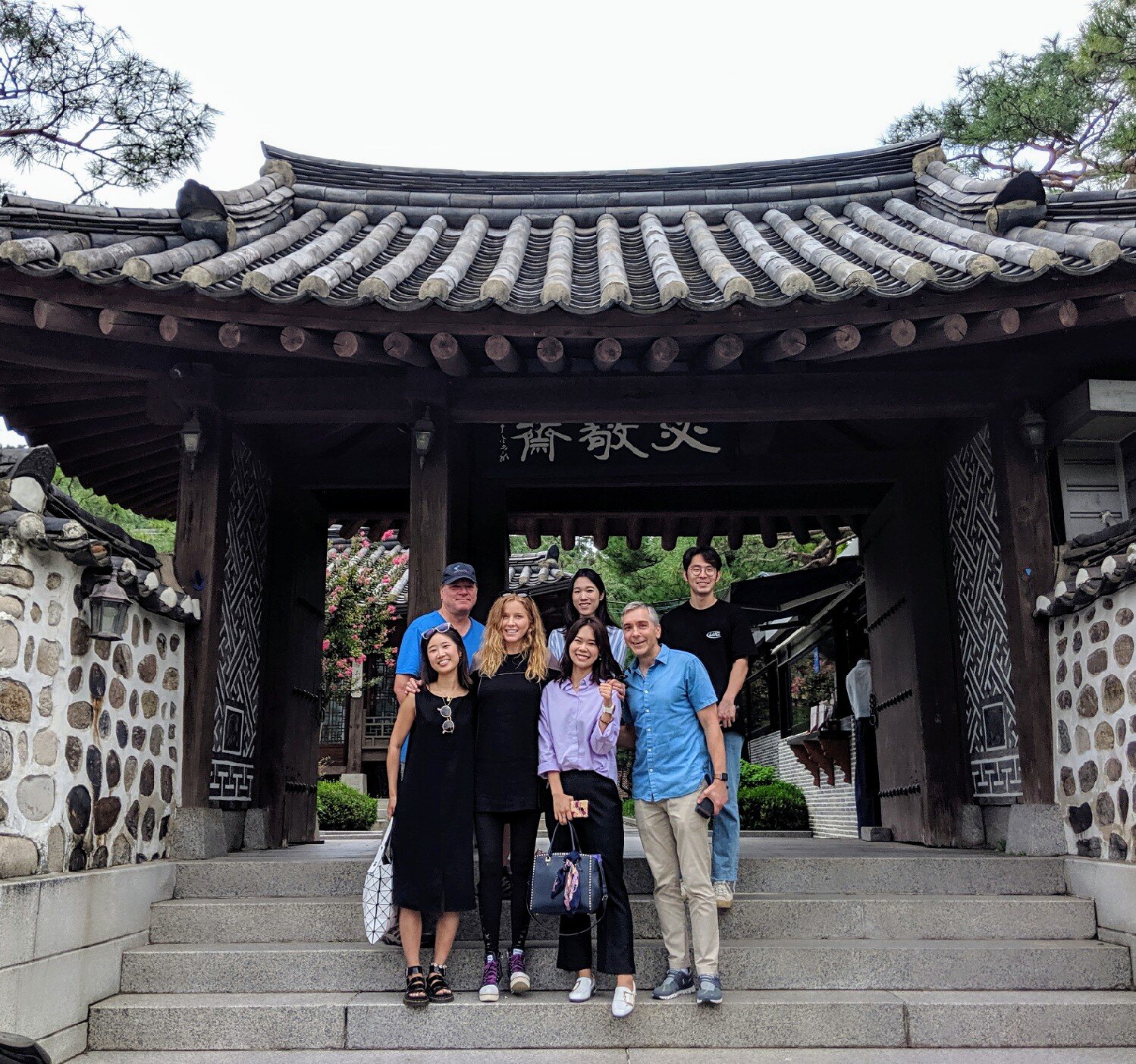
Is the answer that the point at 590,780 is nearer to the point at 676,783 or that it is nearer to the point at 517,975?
the point at 676,783

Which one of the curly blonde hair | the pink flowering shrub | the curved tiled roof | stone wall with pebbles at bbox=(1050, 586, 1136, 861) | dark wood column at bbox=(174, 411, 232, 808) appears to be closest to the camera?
the curly blonde hair

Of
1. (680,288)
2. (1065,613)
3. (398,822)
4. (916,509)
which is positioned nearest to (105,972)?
(398,822)

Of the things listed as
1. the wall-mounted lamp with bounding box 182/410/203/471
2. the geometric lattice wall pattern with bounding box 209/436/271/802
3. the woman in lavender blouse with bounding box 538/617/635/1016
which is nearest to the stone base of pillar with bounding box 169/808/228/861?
the geometric lattice wall pattern with bounding box 209/436/271/802

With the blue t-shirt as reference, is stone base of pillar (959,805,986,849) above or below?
below

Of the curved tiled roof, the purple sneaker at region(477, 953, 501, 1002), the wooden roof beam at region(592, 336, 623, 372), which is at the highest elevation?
the curved tiled roof

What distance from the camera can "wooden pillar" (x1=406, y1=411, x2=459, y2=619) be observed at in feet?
20.1

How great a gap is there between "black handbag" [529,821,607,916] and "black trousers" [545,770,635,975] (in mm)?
95

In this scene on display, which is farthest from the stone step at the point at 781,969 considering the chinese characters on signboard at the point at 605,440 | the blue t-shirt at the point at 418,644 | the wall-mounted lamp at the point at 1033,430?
the chinese characters on signboard at the point at 605,440

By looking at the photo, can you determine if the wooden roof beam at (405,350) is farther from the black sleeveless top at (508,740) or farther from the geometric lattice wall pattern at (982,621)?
the geometric lattice wall pattern at (982,621)

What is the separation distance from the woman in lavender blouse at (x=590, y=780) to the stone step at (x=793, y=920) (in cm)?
71

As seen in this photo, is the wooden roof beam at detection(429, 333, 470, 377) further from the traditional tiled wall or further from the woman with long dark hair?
the traditional tiled wall

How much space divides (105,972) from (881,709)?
563cm

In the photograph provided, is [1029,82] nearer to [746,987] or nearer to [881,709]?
[881,709]

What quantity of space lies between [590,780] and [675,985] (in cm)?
91
